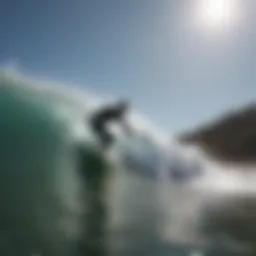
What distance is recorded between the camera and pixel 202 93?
7.48 ft

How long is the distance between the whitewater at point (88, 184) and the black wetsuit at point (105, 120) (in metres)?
0.03

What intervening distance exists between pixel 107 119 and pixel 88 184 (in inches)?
10.9

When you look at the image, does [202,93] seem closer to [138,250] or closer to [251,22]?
[251,22]

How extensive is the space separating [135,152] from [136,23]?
501mm

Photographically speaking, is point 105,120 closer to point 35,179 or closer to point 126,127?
point 126,127

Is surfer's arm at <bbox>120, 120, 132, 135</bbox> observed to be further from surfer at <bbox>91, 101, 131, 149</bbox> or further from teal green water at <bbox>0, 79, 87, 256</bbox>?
teal green water at <bbox>0, 79, 87, 256</bbox>

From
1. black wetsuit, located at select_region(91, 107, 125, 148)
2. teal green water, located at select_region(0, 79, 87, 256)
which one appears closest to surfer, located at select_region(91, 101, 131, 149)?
black wetsuit, located at select_region(91, 107, 125, 148)

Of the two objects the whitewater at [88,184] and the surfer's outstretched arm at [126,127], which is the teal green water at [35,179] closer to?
the whitewater at [88,184]

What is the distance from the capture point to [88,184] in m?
2.31

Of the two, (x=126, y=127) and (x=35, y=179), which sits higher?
(x=126, y=127)

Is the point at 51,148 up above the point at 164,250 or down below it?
above

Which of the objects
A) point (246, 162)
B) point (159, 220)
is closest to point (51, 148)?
point (159, 220)

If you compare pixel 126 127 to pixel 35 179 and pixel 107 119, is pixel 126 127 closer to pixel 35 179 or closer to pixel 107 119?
pixel 107 119

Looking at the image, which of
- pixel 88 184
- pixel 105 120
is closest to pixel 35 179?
pixel 88 184
